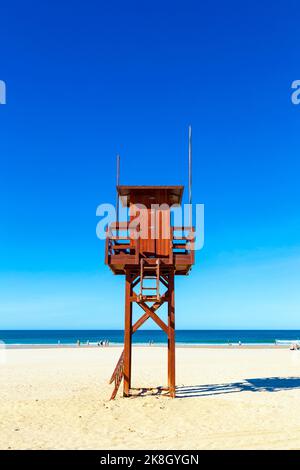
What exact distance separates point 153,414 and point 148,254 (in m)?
5.96

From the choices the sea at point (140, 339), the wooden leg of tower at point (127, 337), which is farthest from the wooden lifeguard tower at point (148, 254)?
the sea at point (140, 339)

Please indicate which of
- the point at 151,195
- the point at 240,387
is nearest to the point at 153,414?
the point at 240,387

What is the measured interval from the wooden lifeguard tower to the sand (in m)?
1.76

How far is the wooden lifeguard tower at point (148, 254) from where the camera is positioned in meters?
15.5

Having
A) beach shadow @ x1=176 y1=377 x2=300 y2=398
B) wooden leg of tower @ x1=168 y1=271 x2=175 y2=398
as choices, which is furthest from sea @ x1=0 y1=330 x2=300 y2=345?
wooden leg of tower @ x1=168 y1=271 x2=175 y2=398

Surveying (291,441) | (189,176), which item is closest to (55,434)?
(291,441)

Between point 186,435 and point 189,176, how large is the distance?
387 inches

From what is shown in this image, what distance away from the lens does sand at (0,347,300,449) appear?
9.73 metres

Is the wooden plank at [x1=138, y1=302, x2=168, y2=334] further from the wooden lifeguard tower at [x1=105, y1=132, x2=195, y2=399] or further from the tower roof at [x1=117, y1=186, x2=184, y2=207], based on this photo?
the tower roof at [x1=117, y1=186, x2=184, y2=207]

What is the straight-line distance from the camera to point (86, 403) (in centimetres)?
1451

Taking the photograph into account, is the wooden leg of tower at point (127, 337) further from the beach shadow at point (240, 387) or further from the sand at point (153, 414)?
the beach shadow at point (240, 387)

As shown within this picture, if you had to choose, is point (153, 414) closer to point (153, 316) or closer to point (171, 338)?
point (171, 338)
